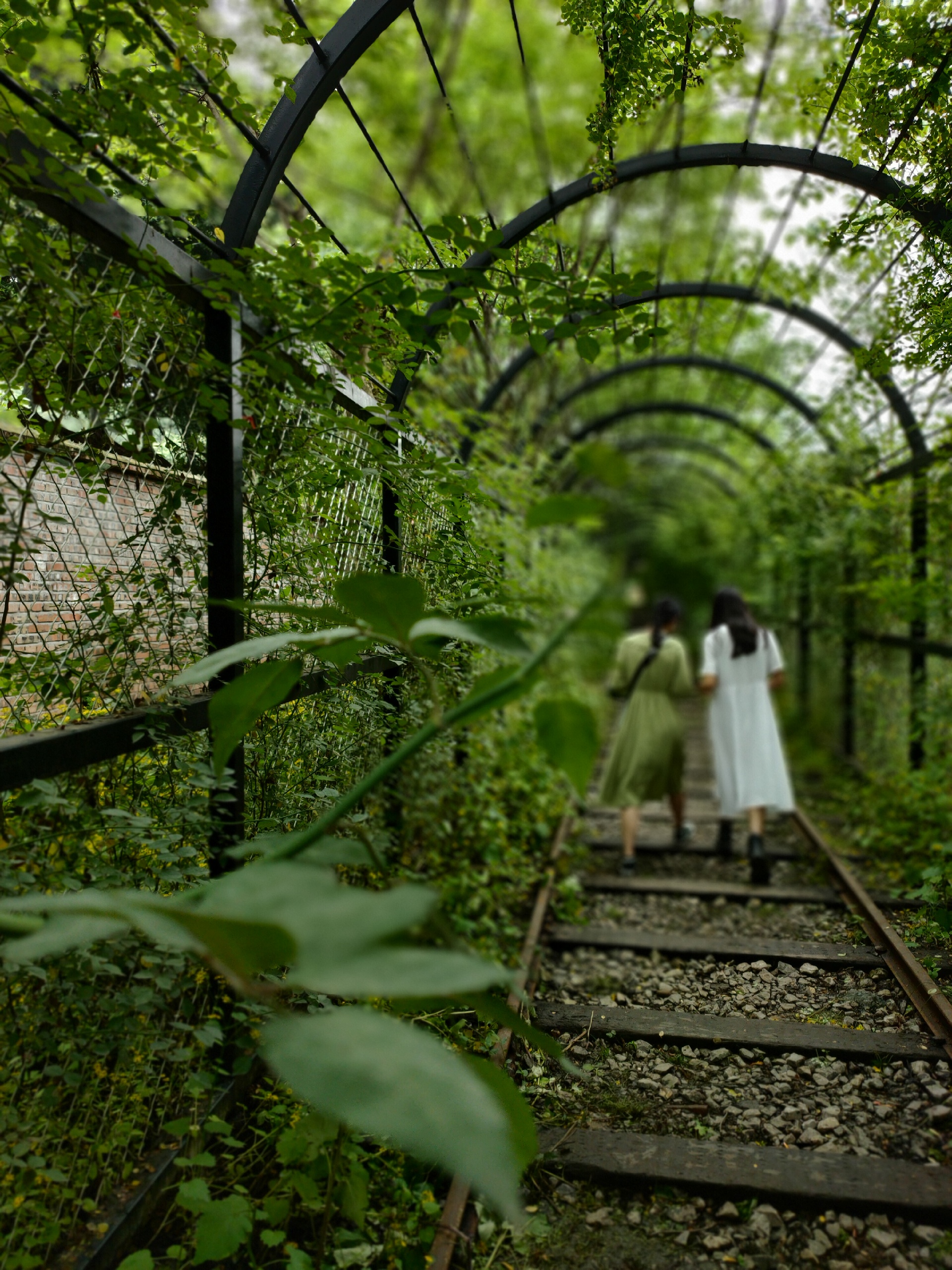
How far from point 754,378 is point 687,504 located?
1447 centimetres

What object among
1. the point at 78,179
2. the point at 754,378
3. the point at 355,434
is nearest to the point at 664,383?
the point at 754,378

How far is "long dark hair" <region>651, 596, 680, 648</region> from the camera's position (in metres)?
5.96

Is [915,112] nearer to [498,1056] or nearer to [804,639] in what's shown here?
[498,1056]

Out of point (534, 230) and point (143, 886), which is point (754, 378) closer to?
point (534, 230)

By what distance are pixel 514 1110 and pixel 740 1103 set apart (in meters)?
1.58

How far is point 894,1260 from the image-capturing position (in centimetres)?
200

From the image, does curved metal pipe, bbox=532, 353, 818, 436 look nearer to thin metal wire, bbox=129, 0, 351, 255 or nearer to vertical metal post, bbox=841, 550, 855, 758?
vertical metal post, bbox=841, 550, 855, 758

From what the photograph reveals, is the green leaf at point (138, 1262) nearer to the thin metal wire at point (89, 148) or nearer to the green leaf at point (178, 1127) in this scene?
the green leaf at point (178, 1127)

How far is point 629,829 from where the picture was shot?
18.5 feet

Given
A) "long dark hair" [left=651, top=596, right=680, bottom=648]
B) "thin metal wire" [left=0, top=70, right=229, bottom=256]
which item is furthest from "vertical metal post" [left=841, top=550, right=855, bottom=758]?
"thin metal wire" [left=0, top=70, right=229, bottom=256]

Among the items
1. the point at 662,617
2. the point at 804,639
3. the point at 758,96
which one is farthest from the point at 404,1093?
the point at 804,639

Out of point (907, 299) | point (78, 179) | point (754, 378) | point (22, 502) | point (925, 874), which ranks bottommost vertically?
point (925, 874)

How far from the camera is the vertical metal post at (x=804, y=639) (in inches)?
368

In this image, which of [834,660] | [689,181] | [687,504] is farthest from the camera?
[687,504]
